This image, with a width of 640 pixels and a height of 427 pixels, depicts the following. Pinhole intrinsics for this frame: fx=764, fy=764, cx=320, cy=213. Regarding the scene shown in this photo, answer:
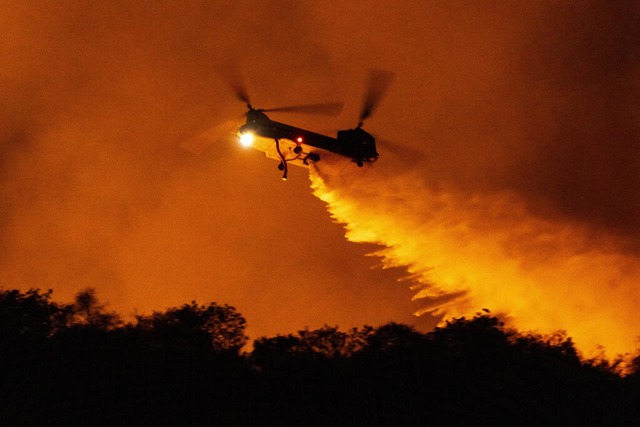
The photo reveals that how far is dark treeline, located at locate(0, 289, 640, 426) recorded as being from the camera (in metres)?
22.5

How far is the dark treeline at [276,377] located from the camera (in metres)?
22.5

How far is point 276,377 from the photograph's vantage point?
2397 centimetres

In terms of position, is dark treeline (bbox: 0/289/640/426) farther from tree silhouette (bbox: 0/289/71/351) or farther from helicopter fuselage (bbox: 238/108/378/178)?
helicopter fuselage (bbox: 238/108/378/178)

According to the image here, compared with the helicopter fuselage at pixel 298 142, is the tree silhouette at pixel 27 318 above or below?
below

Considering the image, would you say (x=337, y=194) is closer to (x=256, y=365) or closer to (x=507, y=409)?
(x=256, y=365)

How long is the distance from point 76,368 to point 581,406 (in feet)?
52.3

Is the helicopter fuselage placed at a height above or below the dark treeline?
above

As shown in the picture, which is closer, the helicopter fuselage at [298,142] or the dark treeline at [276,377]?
the dark treeline at [276,377]

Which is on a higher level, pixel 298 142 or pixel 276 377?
pixel 298 142

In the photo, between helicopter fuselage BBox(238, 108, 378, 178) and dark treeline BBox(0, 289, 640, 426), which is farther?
helicopter fuselage BBox(238, 108, 378, 178)

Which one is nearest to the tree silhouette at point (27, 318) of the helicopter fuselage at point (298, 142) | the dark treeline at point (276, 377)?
the dark treeline at point (276, 377)

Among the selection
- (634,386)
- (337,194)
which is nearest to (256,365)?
(337,194)

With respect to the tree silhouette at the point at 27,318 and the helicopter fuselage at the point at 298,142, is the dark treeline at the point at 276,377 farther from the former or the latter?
the helicopter fuselage at the point at 298,142

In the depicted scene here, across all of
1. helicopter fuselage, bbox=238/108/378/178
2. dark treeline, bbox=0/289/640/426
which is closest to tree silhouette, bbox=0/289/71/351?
dark treeline, bbox=0/289/640/426
